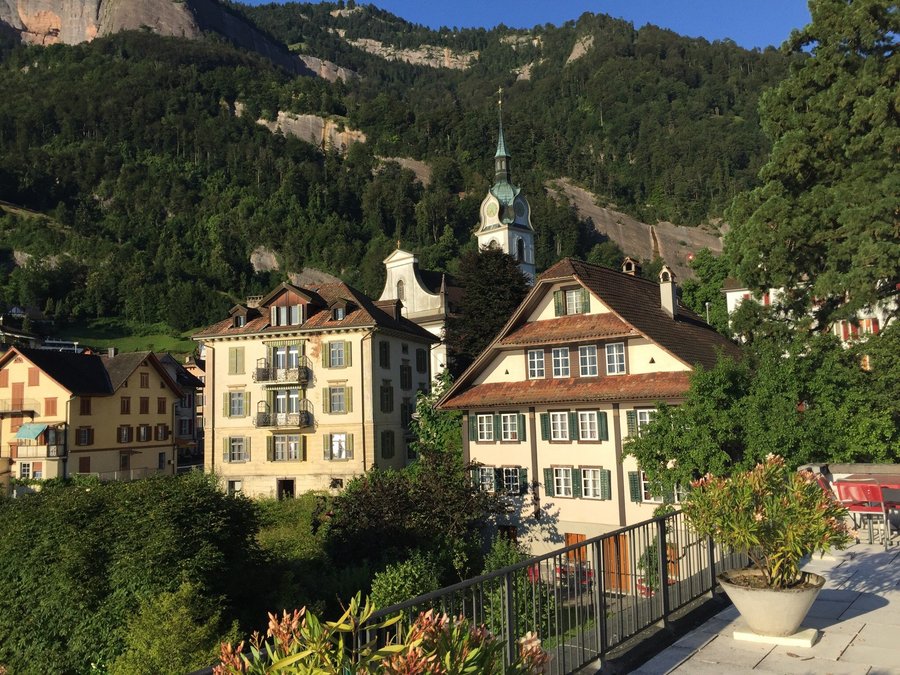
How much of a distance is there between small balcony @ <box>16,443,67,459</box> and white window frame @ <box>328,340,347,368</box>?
22.0m

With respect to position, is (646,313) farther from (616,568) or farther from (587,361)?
(616,568)

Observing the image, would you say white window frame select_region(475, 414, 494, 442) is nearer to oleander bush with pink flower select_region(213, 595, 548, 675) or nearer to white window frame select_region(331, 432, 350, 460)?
white window frame select_region(331, 432, 350, 460)

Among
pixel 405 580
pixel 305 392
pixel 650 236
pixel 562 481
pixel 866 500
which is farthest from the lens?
pixel 650 236

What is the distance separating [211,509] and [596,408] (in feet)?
54.7

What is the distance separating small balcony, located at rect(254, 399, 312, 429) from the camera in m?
42.3

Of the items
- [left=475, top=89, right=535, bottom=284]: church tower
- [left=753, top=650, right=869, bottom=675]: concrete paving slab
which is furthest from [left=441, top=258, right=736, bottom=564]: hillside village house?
[left=475, top=89, right=535, bottom=284]: church tower

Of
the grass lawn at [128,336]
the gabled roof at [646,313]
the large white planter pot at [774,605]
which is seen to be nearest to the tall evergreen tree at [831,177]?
the gabled roof at [646,313]

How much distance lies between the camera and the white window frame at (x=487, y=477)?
3228cm

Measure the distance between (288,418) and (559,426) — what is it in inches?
710

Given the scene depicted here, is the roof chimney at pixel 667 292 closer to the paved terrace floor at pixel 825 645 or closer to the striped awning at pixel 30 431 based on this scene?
the paved terrace floor at pixel 825 645

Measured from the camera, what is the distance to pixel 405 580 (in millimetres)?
23672

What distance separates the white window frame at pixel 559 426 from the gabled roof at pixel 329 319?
13914 millimetres

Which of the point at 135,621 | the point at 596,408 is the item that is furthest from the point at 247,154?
the point at 135,621

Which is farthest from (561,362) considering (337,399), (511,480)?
(337,399)
